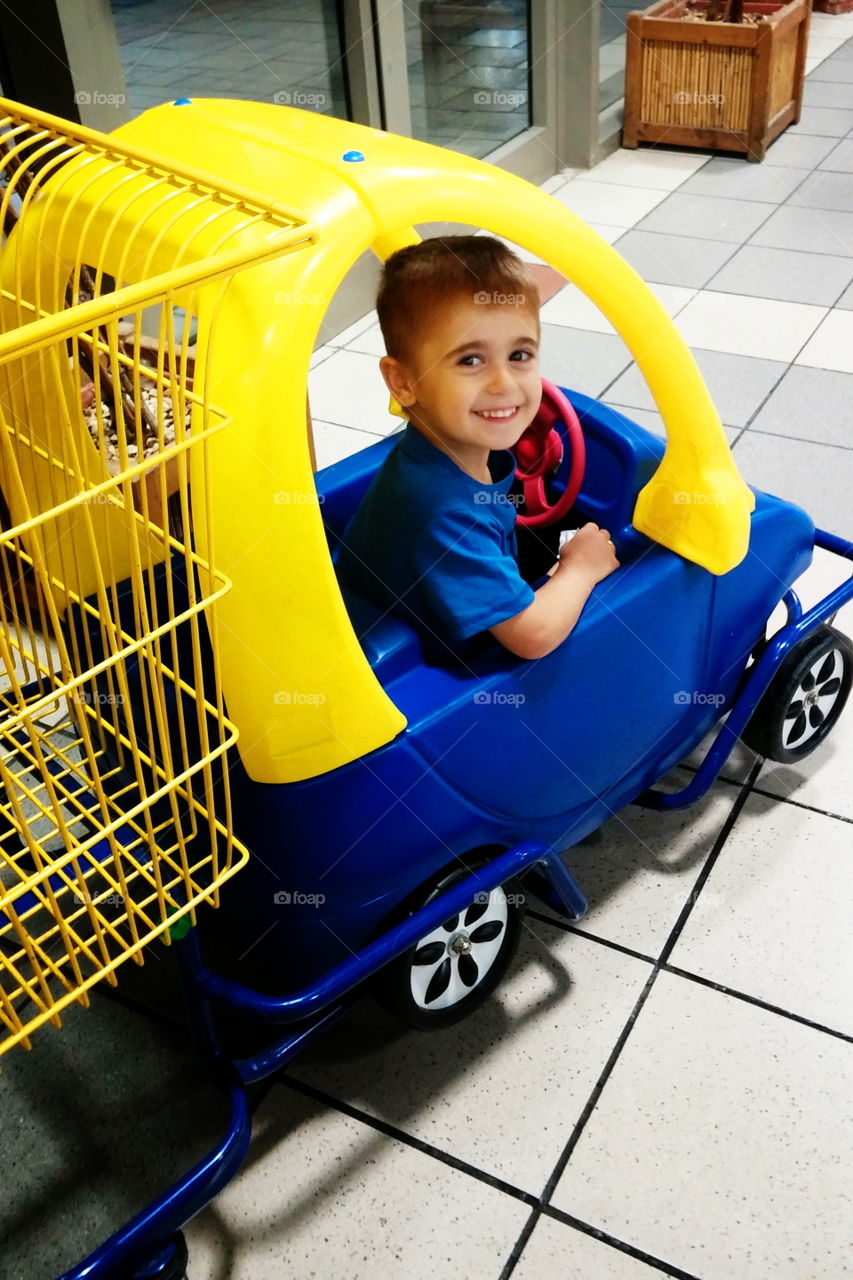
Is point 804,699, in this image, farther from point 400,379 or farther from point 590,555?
point 400,379

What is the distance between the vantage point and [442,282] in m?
1.19

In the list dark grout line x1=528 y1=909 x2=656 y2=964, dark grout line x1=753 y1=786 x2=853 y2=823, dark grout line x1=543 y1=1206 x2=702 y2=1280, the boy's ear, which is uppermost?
the boy's ear

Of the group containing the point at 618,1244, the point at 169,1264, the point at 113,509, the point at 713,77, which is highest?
the point at 113,509

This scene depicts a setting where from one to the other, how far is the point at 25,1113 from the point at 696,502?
1049 mm

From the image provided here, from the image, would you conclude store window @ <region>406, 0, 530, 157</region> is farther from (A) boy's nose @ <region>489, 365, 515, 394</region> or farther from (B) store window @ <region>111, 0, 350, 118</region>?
(A) boy's nose @ <region>489, 365, 515, 394</region>

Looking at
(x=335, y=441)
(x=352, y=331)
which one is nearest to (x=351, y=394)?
(x=335, y=441)

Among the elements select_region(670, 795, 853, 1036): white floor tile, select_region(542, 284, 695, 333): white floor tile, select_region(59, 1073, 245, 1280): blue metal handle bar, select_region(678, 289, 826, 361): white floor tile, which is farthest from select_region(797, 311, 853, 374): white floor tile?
select_region(59, 1073, 245, 1280): blue metal handle bar

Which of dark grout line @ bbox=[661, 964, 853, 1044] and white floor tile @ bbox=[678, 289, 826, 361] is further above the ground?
white floor tile @ bbox=[678, 289, 826, 361]

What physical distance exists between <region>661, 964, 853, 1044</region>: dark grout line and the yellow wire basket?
0.60 metres

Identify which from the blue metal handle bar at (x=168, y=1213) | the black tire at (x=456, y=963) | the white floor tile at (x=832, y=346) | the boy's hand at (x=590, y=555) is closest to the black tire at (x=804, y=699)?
the boy's hand at (x=590, y=555)

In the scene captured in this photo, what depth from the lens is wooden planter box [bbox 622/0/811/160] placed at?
368 cm

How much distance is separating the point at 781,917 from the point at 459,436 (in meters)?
0.77

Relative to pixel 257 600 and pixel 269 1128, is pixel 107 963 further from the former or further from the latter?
pixel 269 1128

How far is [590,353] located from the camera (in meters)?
2.81
